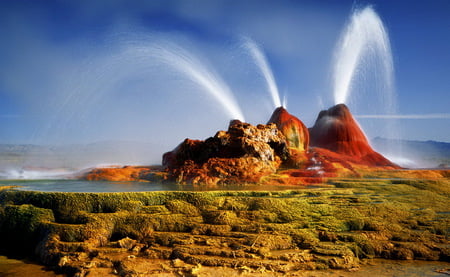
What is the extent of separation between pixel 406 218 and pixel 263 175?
12288 mm

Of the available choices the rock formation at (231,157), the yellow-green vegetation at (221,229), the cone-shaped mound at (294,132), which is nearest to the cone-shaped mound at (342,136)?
the cone-shaped mound at (294,132)

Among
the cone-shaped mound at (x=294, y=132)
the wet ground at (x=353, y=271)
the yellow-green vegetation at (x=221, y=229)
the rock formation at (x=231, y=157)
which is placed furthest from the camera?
the cone-shaped mound at (x=294, y=132)

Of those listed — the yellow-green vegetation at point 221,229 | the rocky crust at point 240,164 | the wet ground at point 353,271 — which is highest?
the rocky crust at point 240,164

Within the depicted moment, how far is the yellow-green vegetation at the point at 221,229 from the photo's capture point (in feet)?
33.5

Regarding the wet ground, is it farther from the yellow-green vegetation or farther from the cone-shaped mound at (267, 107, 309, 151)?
the cone-shaped mound at (267, 107, 309, 151)

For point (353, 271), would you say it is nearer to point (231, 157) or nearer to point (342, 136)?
point (231, 157)

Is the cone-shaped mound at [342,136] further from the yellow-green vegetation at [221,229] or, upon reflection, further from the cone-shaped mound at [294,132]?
the yellow-green vegetation at [221,229]

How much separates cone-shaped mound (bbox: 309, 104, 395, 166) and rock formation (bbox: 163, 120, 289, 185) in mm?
23736

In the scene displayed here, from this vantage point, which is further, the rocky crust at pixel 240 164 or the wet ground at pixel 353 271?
the rocky crust at pixel 240 164

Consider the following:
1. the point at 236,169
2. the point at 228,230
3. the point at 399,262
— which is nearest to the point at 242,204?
the point at 228,230

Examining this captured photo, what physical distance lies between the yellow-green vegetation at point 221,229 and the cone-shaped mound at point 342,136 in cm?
3389

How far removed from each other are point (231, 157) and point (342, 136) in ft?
108

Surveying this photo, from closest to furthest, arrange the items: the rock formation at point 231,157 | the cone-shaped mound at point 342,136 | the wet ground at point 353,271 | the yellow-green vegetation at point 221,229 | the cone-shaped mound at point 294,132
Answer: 1. the wet ground at point 353,271
2. the yellow-green vegetation at point 221,229
3. the rock formation at point 231,157
4. the cone-shaped mound at point 294,132
5. the cone-shaped mound at point 342,136

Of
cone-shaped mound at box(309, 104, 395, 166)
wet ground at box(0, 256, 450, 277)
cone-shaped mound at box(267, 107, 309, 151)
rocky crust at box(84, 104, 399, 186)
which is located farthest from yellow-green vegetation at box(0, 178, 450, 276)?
cone-shaped mound at box(309, 104, 395, 166)
